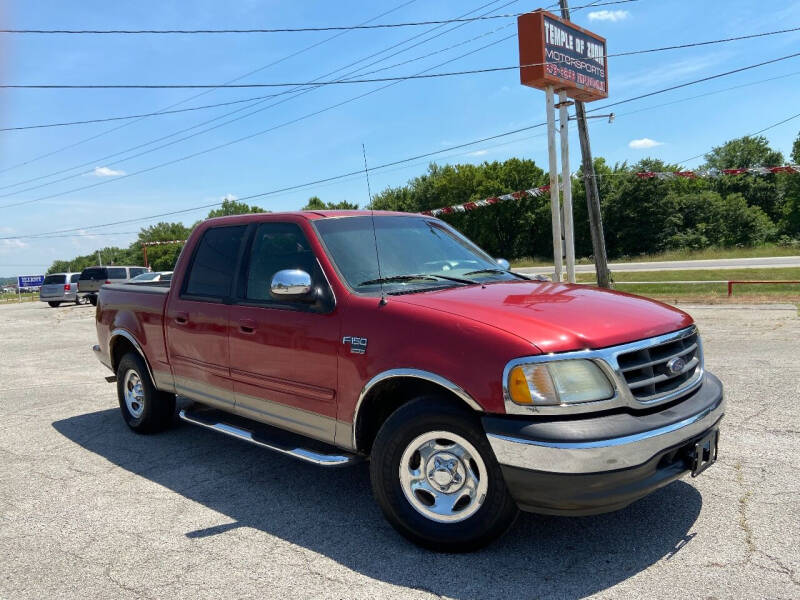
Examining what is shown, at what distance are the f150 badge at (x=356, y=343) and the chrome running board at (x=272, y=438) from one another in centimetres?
61

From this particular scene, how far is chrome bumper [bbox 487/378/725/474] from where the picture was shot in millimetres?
2656

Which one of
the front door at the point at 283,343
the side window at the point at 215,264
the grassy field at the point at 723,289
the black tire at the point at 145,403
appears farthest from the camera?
the grassy field at the point at 723,289

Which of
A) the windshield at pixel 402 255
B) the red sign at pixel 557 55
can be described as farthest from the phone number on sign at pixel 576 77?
the windshield at pixel 402 255

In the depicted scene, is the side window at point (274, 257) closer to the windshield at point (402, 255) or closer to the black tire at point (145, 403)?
the windshield at point (402, 255)

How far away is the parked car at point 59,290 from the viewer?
30312mm

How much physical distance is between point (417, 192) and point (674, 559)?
82.4 m

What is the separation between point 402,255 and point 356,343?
2.93 ft

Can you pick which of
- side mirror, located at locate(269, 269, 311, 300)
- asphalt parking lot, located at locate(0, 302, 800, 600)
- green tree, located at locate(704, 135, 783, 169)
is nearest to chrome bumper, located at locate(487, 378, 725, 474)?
asphalt parking lot, located at locate(0, 302, 800, 600)

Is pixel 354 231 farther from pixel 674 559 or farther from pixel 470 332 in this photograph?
pixel 674 559

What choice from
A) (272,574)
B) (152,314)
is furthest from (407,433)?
(152,314)

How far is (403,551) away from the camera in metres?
3.20

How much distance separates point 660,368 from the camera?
309cm

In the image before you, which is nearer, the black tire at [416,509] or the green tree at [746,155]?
the black tire at [416,509]

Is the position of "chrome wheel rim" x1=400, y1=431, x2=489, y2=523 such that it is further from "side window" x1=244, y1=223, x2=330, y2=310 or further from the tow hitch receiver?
"side window" x1=244, y1=223, x2=330, y2=310
